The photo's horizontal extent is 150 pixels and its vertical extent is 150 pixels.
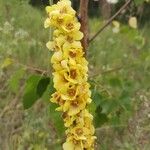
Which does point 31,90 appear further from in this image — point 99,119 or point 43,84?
point 99,119

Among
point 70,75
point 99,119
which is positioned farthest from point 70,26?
point 99,119

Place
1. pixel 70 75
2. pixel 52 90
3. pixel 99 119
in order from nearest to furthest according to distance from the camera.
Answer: pixel 70 75 < pixel 52 90 < pixel 99 119

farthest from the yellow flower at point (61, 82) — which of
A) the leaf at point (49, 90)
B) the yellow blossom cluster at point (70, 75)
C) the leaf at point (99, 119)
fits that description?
the leaf at point (99, 119)

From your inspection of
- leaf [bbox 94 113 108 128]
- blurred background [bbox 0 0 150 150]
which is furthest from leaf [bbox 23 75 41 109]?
leaf [bbox 94 113 108 128]

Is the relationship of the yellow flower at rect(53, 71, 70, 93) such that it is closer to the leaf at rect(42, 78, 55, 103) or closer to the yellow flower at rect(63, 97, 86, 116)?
the yellow flower at rect(63, 97, 86, 116)

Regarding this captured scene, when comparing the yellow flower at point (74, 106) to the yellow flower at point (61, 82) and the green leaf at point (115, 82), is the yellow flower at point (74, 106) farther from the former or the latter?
the green leaf at point (115, 82)

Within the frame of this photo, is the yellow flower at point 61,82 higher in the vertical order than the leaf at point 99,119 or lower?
higher
